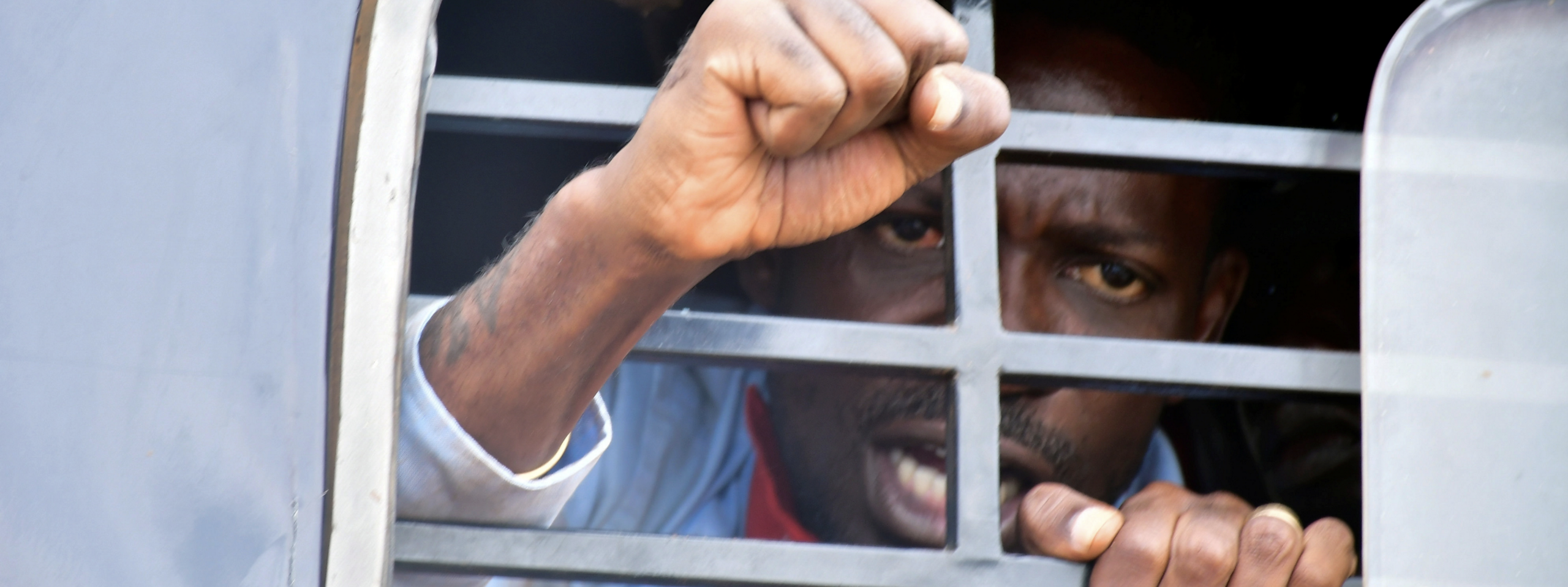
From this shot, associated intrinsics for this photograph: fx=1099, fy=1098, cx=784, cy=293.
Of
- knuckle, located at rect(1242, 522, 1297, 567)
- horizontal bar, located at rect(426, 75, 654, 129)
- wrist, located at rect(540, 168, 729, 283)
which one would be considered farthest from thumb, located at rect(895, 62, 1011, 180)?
knuckle, located at rect(1242, 522, 1297, 567)

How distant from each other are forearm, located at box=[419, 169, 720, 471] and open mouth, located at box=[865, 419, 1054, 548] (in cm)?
86

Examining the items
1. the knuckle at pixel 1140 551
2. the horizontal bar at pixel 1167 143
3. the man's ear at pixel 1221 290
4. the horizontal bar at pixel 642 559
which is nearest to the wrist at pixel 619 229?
the horizontal bar at pixel 642 559

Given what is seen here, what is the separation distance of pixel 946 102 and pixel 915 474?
1.14 m

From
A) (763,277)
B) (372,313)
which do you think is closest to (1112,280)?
(763,277)

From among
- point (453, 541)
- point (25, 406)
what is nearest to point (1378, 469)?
point (453, 541)

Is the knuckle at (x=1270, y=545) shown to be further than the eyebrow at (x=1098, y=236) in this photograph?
No

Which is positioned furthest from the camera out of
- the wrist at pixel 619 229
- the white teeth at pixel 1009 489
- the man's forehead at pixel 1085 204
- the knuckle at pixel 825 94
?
the white teeth at pixel 1009 489

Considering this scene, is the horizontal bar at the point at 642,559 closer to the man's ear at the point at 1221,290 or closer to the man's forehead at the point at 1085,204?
the man's forehead at the point at 1085,204

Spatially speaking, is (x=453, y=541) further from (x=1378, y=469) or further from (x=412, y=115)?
(x=1378, y=469)

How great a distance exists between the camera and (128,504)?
28.1 inches

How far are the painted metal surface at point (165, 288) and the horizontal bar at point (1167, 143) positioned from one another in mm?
606

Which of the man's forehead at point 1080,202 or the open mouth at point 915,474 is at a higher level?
the man's forehead at point 1080,202

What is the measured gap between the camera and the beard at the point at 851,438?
1.77 m

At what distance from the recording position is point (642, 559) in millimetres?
899
